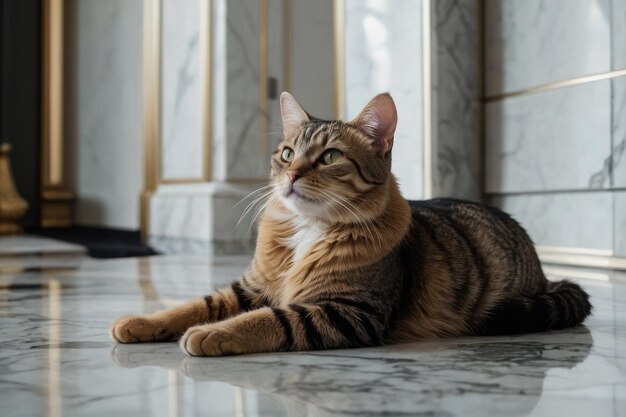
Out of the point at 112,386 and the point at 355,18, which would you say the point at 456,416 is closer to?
the point at 112,386

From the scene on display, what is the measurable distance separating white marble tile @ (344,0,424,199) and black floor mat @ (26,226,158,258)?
152cm

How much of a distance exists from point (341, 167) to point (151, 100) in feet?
12.2

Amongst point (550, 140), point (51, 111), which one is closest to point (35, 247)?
point (51, 111)

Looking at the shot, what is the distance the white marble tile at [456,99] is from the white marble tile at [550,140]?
0.35ft

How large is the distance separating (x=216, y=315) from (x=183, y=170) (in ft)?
10.2

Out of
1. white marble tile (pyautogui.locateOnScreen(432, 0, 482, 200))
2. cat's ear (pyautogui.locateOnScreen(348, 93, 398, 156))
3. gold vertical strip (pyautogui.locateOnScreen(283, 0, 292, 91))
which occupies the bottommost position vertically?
cat's ear (pyautogui.locateOnScreen(348, 93, 398, 156))

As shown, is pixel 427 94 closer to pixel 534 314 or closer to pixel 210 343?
pixel 534 314

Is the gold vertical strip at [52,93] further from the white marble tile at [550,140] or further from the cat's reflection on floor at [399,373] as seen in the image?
the cat's reflection on floor at [399,373]

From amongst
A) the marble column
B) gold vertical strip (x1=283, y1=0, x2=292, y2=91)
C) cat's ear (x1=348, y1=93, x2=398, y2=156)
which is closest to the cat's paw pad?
cat's ear (x1=348, y1=93, x2=398, y2=156)

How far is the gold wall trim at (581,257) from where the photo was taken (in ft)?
10.5

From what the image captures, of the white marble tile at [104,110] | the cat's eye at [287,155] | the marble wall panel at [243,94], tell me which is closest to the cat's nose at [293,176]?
the cat's eye at [287,155]

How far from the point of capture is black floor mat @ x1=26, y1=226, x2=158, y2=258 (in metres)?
4.33

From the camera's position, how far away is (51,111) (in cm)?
734

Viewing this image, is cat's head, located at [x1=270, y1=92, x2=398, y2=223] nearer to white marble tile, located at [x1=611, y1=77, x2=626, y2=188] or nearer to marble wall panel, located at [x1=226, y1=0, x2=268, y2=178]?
white marble tile, located at [x1=611, y1=77, x2=626, y2=188]
